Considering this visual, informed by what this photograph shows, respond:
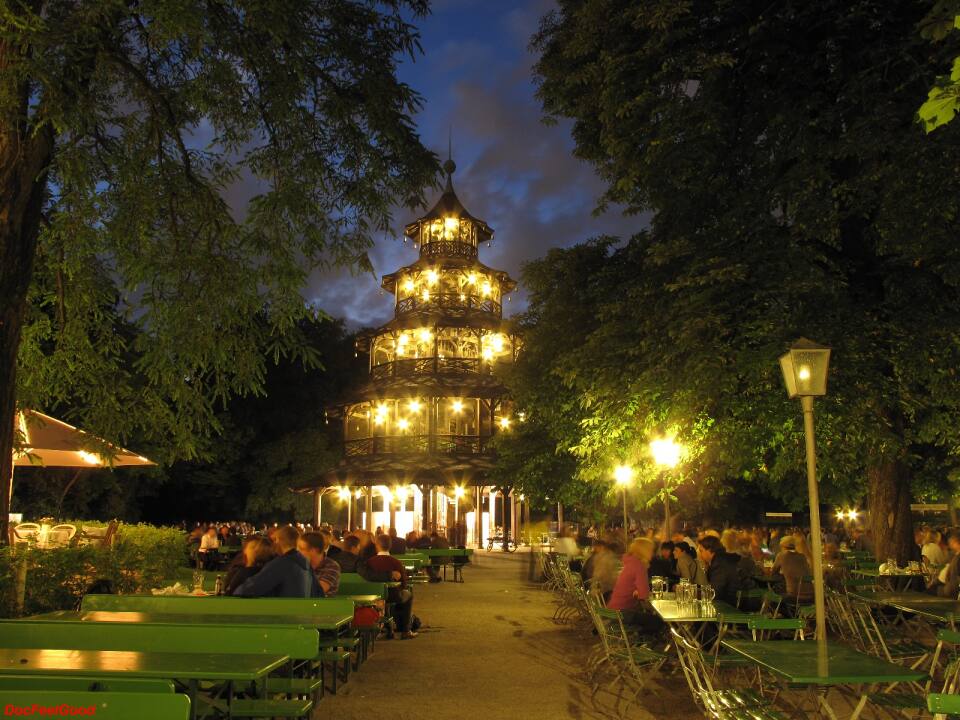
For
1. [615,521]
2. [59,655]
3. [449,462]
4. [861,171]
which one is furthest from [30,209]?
[615,521]

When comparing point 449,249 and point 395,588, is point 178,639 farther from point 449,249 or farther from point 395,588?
point 449,249

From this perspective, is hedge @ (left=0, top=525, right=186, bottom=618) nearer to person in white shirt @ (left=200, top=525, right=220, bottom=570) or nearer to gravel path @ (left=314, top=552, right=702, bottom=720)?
gravel path @ (left=314, top=552, right=702, bottom=720)

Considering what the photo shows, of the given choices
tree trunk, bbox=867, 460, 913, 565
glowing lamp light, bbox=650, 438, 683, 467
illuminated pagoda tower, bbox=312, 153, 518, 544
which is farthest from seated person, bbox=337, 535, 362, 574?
illuminated pagoda tower, bbox=312, 153, 518, 544

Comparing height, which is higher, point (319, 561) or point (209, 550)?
point (319, 561)

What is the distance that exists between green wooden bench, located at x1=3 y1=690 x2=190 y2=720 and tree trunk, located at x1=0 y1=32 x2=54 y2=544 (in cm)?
482

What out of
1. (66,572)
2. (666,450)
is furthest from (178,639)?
(666,450)

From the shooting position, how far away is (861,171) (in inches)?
443

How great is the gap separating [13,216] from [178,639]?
4132 mm

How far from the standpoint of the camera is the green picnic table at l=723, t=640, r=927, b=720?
4430mm

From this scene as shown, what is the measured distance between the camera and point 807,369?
6719mm

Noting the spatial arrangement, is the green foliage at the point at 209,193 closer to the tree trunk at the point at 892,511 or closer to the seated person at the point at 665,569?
the seated person at the point at 665,569

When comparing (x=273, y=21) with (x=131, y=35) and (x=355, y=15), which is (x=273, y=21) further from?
(x=131, y=35)

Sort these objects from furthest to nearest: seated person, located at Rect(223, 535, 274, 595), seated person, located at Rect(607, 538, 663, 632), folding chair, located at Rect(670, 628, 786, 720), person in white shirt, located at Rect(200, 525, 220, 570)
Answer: person in white shirt, located at Rect(200, 525, 220, 570)
seated person, located at Rect(607, 538, 663, 632)
seated person, located at Rect(223, 535, 274, 595)
folding chair, located at Rect(670, 628, 786, 720)

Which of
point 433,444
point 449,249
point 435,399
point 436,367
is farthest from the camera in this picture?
point 449,249
